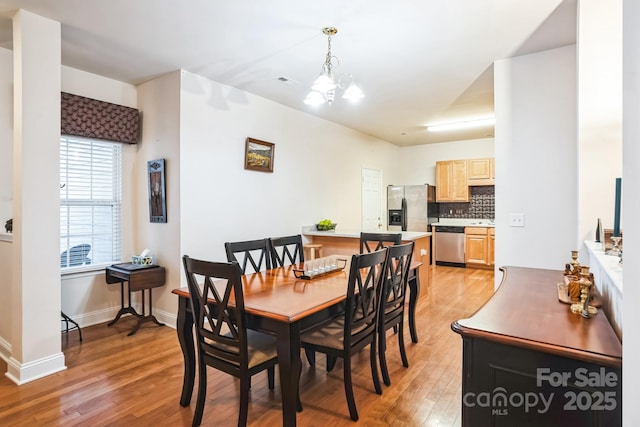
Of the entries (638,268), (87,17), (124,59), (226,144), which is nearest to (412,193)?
(226,144)

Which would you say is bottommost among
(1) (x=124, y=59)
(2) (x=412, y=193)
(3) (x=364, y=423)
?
(3) (x=364, y=423)

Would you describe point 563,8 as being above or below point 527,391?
above

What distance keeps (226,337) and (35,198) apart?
6.12ft

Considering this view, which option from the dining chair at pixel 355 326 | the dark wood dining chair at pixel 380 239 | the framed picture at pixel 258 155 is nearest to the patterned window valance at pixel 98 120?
the framed picture at pixel 258 155

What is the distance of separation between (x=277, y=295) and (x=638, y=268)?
1.67 m

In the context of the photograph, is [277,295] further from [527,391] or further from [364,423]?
[527,391]

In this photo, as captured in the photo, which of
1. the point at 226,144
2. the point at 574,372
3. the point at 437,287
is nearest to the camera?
the point at 574,372

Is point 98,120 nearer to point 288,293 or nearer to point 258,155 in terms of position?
point 258,155

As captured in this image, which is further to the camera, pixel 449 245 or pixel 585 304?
pixel 449 245

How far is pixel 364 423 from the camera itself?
77.5 inches

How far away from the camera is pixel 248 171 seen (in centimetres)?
418

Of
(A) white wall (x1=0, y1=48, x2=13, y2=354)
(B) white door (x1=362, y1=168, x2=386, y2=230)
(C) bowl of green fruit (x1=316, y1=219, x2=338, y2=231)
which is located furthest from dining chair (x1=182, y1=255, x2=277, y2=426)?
(B) white door (x1=362, y1=168, x2=386, y2=230)

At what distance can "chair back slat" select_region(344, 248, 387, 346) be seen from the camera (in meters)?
2.01

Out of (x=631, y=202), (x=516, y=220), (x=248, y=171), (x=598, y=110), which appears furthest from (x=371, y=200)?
(x=631, y=202)
